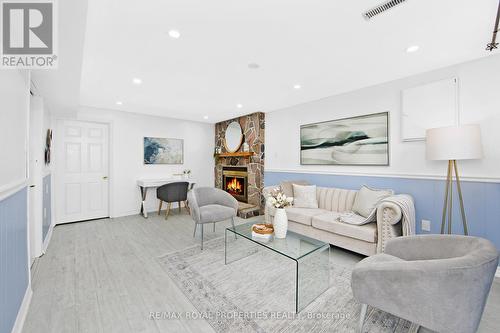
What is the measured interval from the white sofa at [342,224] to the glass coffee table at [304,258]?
0.43 meters

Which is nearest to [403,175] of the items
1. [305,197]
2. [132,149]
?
[305,197]

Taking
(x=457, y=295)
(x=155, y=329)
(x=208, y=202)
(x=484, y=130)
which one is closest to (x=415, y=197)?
(x=484, y=130)

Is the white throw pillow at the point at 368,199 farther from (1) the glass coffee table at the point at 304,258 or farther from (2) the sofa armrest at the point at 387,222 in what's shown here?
(1) the glass coffee table at the point at 304,258

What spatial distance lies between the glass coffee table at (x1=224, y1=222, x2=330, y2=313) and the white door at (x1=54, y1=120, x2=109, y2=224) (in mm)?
3486

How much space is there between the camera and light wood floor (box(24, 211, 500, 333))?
1.60 metres

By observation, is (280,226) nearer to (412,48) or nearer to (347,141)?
(347,141)

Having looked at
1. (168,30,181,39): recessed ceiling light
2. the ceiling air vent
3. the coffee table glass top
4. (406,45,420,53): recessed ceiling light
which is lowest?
the coffee table glass top

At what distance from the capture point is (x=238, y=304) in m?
1.80

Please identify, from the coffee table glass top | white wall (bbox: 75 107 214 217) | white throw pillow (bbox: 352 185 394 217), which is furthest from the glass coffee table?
white wall (bbox: 75 107 214 217)

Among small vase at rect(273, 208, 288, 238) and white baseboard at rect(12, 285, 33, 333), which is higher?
small vase at rect(273, 208, 288, 238)

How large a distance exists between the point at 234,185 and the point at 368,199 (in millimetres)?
3382

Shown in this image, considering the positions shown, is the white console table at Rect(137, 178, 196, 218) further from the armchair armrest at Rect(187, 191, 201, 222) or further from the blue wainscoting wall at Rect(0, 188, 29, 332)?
the blue wainscoting wall at Rect(0, 188, 29, 332)

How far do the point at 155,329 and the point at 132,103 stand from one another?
3.85m

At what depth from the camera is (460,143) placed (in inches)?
83.7
